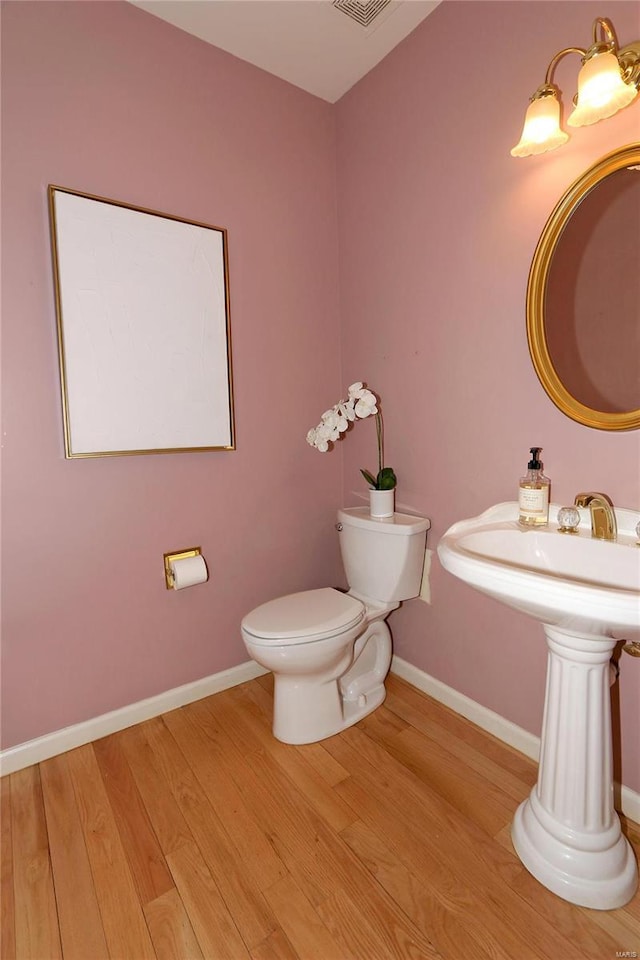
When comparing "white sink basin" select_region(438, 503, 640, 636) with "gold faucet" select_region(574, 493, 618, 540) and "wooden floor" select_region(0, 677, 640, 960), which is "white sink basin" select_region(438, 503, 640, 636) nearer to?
"gold faucet" select_region(574, 493, 618, 540)

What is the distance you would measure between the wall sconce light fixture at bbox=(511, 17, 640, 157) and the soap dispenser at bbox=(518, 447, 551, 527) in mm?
825

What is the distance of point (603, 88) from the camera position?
1.02 meters

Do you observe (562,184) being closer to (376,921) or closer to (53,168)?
(53,168)

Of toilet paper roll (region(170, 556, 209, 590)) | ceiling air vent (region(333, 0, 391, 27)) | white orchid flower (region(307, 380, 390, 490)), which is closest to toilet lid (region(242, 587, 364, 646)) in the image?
toilet paper roll (region(170, 556, 209, 590))

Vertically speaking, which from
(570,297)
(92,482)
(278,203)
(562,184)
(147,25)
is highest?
(147,25)

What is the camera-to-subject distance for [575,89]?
1204 millimetres

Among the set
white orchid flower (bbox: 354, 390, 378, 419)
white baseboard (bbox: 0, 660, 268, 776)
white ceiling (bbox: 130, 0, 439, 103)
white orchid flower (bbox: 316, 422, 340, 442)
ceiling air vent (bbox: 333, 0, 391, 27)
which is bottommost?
white baseboard (bbox: 0, 660, 268, 776)

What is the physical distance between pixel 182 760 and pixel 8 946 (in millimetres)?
579

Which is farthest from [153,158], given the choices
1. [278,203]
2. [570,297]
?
[570,297]

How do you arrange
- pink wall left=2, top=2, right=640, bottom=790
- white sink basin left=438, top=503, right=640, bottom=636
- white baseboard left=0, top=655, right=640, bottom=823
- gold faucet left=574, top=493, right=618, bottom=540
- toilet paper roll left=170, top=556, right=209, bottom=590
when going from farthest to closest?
toilet paper roll left=170, top=556, right=209, bottom=590 < white baseboard left=0, top=655, right=640, bottom=823 < pink wall left=2, top=2, right=640, bottom=790 < gold faucet left=574, top=493, right=618, bottom=540 < white sink basin left=438, top=503, right=640, bottom=636

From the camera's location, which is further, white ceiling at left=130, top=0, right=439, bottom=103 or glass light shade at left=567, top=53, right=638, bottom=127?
white ceiling at left=130, top=0, right=439, bottom=103

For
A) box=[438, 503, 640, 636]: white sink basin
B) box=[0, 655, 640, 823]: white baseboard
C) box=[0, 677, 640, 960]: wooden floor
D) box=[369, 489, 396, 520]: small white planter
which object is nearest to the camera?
box=[438, 503, 640, 636]: white sink basin

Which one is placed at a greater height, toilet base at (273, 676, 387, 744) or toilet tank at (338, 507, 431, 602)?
toilet tank at (338, 507, 431, 602)

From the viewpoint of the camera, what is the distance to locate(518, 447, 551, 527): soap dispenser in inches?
50.3
